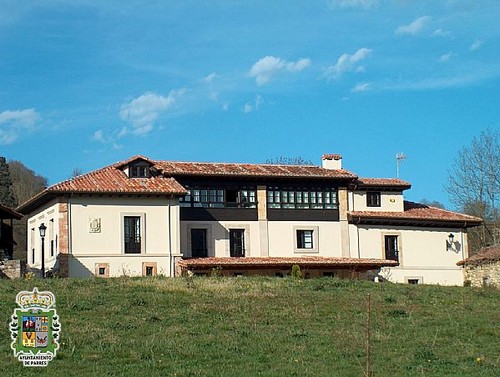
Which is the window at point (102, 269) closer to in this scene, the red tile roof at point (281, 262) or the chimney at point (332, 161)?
the red tile roof at point (281, 262)

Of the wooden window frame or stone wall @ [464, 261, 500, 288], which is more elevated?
→ the wooden window frame

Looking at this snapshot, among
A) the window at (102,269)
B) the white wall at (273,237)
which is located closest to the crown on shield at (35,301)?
the window at (102,269)

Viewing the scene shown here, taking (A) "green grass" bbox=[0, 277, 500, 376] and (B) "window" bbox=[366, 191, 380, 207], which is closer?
(A) "green grass" bbox=[0, 277, 500, 376]

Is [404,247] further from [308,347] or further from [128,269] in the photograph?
[308,347]

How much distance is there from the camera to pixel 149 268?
38406 mm

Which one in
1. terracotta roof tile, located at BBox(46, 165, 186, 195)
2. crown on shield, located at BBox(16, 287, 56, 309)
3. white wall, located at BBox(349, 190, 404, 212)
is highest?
terracotta roof tile, located at BBox(46, 165, 186, 195)

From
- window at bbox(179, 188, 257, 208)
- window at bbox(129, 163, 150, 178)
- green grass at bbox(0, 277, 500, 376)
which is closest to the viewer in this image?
green grass at bbox(0, 277, 500, 376)

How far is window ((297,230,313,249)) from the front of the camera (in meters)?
42.8

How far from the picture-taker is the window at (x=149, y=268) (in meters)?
38.2

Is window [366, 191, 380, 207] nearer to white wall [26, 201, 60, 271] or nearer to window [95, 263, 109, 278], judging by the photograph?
window [95, 263, 109, 278]

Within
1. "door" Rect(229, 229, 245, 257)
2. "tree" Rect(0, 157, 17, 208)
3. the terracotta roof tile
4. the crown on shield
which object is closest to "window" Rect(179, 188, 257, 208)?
"door" Rect(229, 229, 245, 257)

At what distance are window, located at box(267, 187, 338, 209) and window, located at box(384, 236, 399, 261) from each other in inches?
133

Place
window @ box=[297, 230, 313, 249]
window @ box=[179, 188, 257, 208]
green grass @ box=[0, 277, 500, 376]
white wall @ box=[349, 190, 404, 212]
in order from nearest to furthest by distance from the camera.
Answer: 1. green grass @ box=[0, 277, 500, 376]
2. window @ box=[179, 188, 257, 208]
3. window @ box=[297, 230, 313, 249]
4. white wall @ box=[349, 190, 404, 212]

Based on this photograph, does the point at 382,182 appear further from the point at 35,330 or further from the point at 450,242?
the point at 35,330
